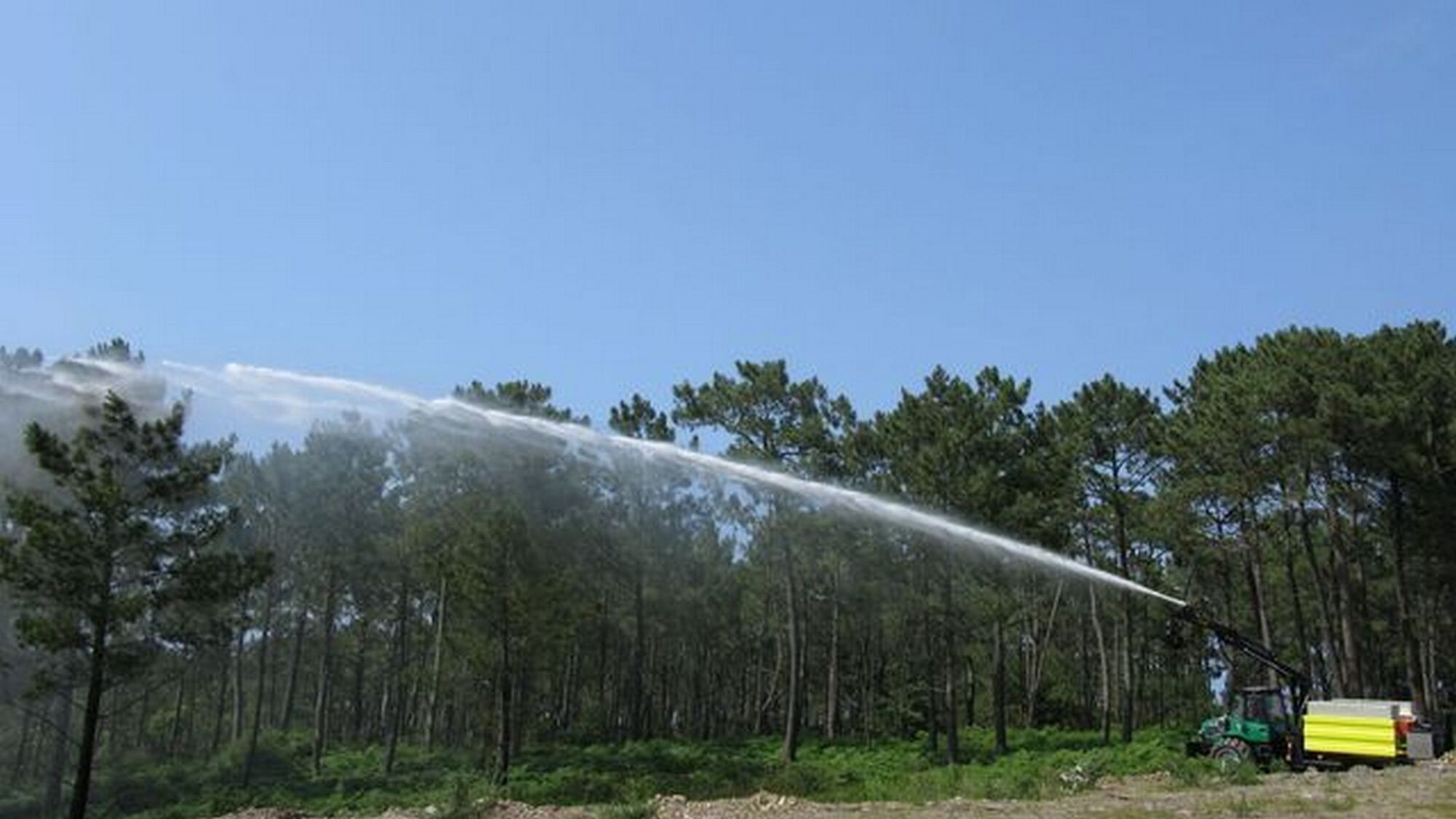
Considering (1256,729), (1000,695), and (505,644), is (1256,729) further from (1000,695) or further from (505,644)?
(505,644)

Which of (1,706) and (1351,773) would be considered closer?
(1351,773)

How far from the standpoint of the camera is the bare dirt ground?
18.4 meters

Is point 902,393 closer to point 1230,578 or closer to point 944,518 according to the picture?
point 944,518

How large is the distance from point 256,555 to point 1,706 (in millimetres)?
29834

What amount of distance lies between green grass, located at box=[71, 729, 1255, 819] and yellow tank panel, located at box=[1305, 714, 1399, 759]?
2.64m

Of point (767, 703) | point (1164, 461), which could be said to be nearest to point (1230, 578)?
point (1164, 461)

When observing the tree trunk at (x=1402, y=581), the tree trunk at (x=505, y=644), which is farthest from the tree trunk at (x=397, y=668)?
the tree trunk at (x=1402, y=581)

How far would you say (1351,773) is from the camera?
26734 mm

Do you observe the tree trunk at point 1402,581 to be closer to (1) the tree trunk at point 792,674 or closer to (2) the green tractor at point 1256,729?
(2) the green tractor at point 1256,729

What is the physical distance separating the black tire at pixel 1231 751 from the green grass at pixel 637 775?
0.73 m

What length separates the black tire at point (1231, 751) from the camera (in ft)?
95.4

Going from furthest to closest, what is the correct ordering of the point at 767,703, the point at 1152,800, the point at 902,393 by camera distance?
the point at 767,703 < the point at 902,393 < the point at 1152,800

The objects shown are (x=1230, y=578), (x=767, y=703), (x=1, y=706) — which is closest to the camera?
(x=1, y=706)

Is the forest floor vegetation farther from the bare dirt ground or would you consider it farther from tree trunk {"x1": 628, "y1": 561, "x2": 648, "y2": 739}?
tree trunk {"x1": 628, "y1": 561, "x2": 648, "y2": 739}
